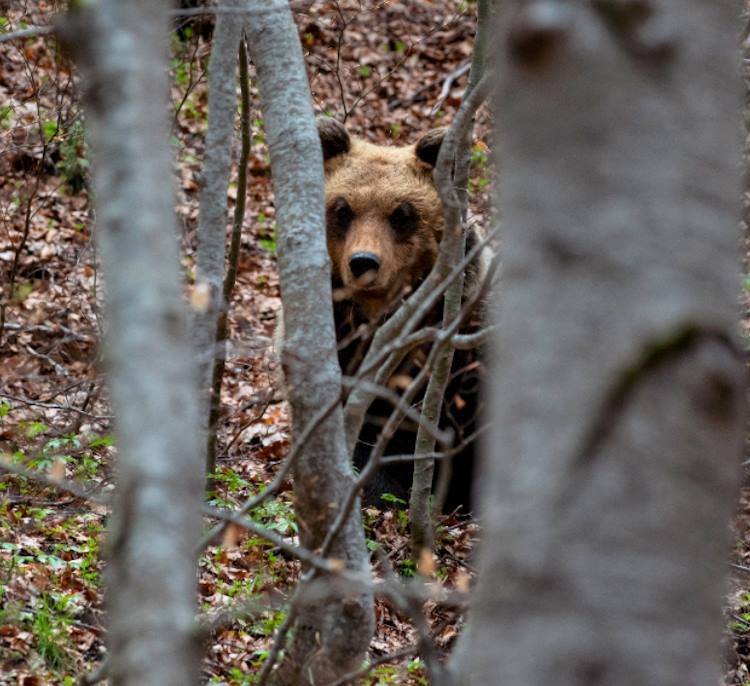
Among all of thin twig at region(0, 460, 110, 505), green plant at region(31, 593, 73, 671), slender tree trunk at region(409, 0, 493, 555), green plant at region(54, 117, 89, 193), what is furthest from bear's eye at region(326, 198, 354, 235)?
thin twig at region(0, 460, 110, 505)

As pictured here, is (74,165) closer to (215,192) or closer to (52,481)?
(215,192)

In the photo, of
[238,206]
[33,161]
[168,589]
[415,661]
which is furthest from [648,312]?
[33,161]

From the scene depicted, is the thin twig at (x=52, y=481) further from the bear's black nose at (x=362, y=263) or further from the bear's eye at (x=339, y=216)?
the bear's eye at (x=339, y=216)

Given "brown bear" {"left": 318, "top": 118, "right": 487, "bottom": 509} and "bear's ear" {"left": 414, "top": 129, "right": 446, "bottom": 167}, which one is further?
"bear's ear" {"left": 414, "top": 129, "right": 446, "bottom": 167}

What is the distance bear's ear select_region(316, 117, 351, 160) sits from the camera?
24.5 ft

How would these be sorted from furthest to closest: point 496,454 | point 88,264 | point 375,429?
point 88,264
point 375,429
point 496,454

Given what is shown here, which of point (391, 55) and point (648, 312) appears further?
point (391, 55)

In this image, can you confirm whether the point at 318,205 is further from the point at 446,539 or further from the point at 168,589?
the point at 446,539

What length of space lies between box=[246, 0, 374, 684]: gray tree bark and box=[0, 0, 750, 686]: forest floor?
0.26 metres

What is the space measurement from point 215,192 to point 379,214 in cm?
343

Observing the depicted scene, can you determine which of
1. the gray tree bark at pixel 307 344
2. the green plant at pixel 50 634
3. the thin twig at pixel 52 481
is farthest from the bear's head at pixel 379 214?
the thin twig at pixel 52 481

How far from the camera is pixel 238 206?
6617 mm

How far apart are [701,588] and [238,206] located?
535cm

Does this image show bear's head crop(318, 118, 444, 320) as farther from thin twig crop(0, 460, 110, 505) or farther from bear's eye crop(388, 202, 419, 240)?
thin twig crop(0, 460, 110, 505)
